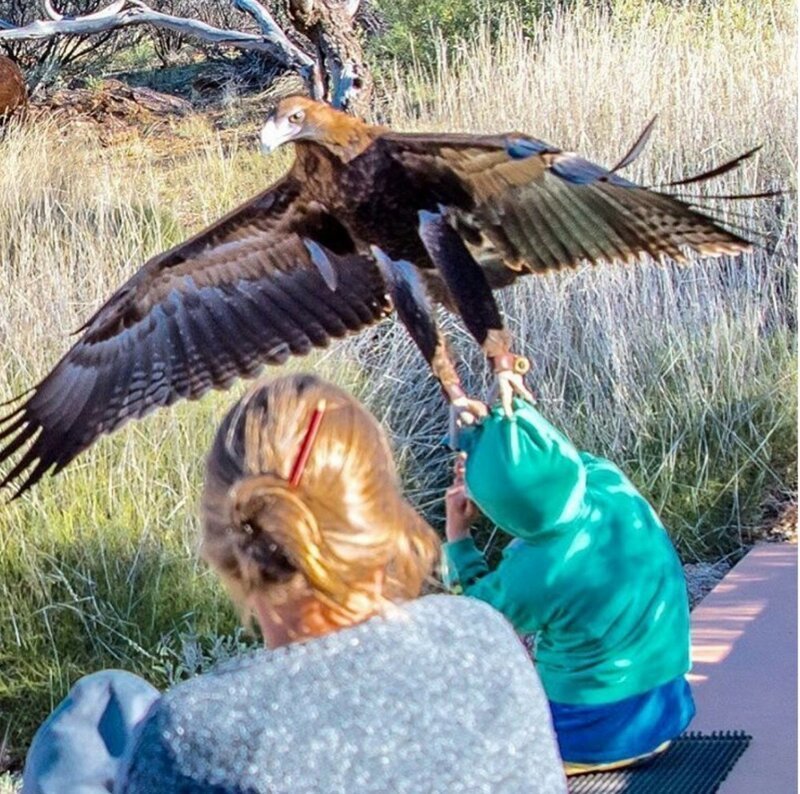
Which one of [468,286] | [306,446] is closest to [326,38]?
[468,286]

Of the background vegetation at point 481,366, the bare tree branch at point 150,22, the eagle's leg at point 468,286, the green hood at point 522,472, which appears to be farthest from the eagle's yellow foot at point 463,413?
the bare tree branch at point 150,22

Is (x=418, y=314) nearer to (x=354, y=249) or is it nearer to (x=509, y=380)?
(x=354, y=249)

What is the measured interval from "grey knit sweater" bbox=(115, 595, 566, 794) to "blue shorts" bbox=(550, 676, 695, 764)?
4.24 ft

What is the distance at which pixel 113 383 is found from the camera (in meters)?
3.60

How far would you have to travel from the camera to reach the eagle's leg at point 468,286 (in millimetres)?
2922

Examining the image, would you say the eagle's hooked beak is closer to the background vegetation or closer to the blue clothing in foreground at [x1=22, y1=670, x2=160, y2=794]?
the background vegetation

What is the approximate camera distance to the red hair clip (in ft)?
5.44

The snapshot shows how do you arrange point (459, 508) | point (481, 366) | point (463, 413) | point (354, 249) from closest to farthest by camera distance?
point (463, 413), point (459, 508), point (354, 249), point (481, 366)

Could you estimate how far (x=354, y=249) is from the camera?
326 centimetres

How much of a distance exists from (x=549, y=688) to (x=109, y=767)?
1012 mm

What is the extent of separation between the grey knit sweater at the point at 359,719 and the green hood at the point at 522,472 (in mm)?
839

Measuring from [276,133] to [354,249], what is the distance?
0.39 metres

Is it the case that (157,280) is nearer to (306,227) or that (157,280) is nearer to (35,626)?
(306,227)

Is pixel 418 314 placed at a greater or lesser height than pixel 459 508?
greater
